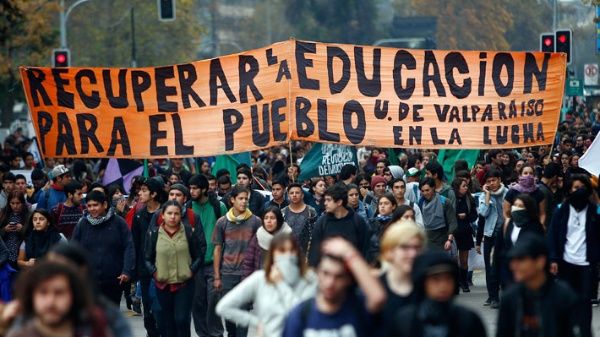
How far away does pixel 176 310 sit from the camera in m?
12.9

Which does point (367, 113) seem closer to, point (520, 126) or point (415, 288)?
point (520, 126)

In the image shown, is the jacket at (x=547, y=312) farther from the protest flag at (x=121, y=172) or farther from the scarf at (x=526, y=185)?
the protest flag at (x=121, y=172)

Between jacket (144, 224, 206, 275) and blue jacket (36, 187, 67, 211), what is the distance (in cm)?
485

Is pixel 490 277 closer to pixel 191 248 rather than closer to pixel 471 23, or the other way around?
pixel 191 248

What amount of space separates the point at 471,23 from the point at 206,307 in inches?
2955

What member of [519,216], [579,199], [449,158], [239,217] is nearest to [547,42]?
[449,158]

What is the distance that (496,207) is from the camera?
675 inches

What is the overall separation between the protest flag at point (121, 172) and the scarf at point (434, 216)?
623 centimetres

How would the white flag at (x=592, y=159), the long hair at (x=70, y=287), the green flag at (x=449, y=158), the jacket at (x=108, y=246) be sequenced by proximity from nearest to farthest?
the long hair at (x=70, y=287), the jacket at (x=108, y=246), the white flag at (x=592, y=159), the green flag at (x=449, y=158)

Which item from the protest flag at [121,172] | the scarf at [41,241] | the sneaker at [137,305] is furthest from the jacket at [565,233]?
the protest flag at [121,172]

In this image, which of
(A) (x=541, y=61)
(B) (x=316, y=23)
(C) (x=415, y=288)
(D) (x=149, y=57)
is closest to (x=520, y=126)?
(A) (x=541, y=61)

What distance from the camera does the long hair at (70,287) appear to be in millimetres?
6508

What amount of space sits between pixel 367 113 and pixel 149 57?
197 feet

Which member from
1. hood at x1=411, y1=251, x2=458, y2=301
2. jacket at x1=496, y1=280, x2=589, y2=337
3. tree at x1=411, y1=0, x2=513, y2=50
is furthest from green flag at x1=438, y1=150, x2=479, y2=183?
tree at x1=411, y1=0, x2=513, y2=50
